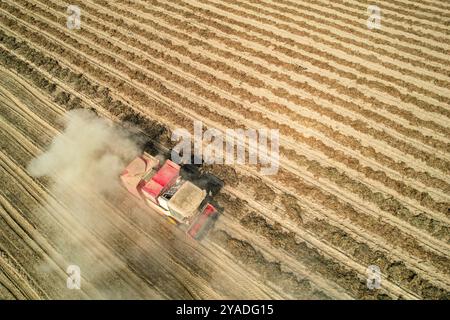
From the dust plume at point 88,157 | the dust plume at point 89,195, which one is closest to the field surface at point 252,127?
the dust plume at point 89,195

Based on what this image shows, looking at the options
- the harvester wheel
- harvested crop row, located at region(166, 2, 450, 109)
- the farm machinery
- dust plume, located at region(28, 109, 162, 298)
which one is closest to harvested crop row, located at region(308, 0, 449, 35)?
harvested crop row, located at region(166, 2, 450, 109)

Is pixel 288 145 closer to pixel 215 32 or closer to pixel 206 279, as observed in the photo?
pixel 206 279

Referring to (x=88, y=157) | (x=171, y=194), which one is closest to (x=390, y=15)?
(x=171, y=194)

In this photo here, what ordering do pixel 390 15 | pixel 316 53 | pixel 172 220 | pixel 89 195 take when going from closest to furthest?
pixel 172 220 < pixel 89 195 < pixel 316 53 < pixel 390 15

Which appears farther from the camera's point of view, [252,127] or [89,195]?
[252,127]

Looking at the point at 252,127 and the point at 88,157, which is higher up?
the point at 252,127

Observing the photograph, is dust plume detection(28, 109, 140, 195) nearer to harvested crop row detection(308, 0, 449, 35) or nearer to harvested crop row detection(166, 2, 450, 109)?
harvested crop row detection(166, 2, 450, 109)

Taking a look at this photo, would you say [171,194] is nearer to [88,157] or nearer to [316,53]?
[88,157]

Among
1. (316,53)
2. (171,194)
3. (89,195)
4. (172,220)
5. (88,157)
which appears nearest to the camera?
(171,194)
